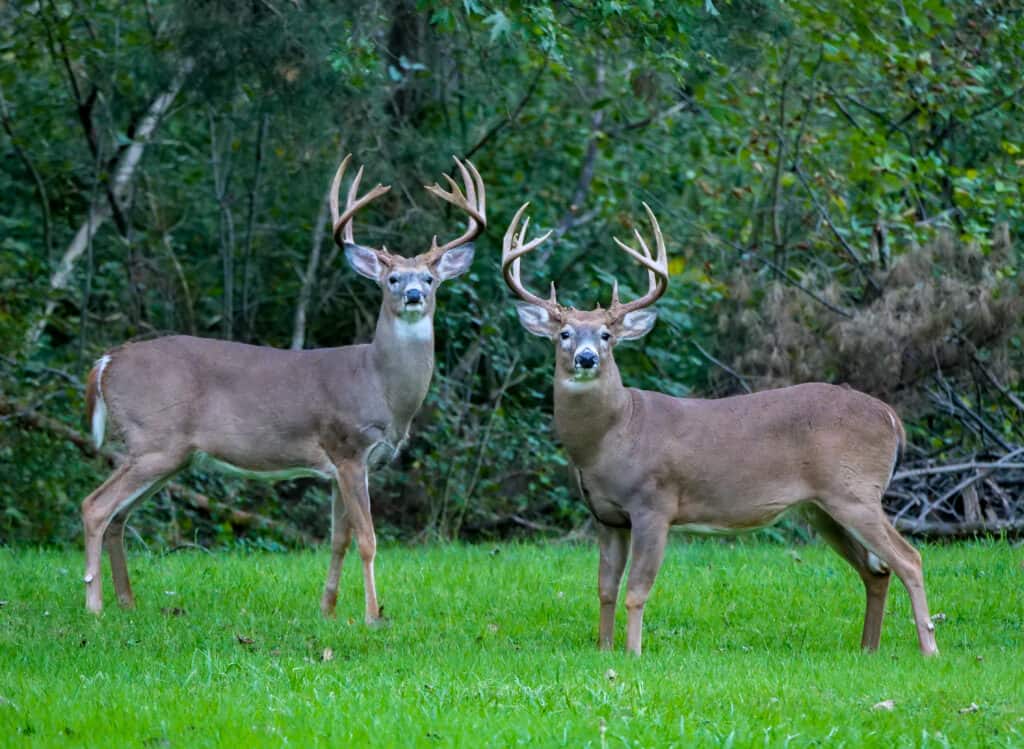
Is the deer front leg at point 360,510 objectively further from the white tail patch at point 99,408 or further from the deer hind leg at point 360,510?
the white tail patch at point 99,408

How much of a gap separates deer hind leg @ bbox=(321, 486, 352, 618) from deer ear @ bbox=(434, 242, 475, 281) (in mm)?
1265

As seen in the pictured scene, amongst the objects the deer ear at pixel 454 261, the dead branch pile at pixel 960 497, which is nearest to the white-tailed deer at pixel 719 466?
the deer ear at pixel 454 261

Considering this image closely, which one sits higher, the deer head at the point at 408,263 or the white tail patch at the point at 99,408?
the deer head at the point at 408,263

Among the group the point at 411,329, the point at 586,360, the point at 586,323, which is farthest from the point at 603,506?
the point at 411,329

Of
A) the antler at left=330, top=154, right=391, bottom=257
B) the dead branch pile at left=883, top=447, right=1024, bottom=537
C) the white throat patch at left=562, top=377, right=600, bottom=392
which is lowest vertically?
the dead branch pile at left=883, top=447, right=1024, bottom=537

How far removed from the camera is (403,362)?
A: 8.09m

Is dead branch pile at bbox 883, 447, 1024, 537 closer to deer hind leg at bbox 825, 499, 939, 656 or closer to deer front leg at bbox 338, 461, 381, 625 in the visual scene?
deer hind leg at bbox 825, 499, 939, 656

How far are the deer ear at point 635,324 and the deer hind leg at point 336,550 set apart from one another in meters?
1.72

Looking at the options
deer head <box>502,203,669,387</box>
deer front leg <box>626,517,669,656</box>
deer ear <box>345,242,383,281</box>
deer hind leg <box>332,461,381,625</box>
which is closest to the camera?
deer front leg <box>626,517,669,656</box>

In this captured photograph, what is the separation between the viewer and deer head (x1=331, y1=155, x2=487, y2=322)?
805 centimetres

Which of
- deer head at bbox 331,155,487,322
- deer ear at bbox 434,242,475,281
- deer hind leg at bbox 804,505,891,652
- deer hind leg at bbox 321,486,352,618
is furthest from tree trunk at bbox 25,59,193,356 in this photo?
deer hind leg at bbox 804,505,891,652

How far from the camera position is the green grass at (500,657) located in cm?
496

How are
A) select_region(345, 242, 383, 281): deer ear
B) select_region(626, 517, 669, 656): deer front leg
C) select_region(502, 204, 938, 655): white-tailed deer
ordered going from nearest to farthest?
select_region(626, 517, 669, 656): deer front leg < select_region(502, 204, 938, 655): white-tailed deer < select_region(345, 242, 383, 281): deer ear

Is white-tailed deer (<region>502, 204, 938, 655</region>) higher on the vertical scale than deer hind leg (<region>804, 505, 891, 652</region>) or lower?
higher
